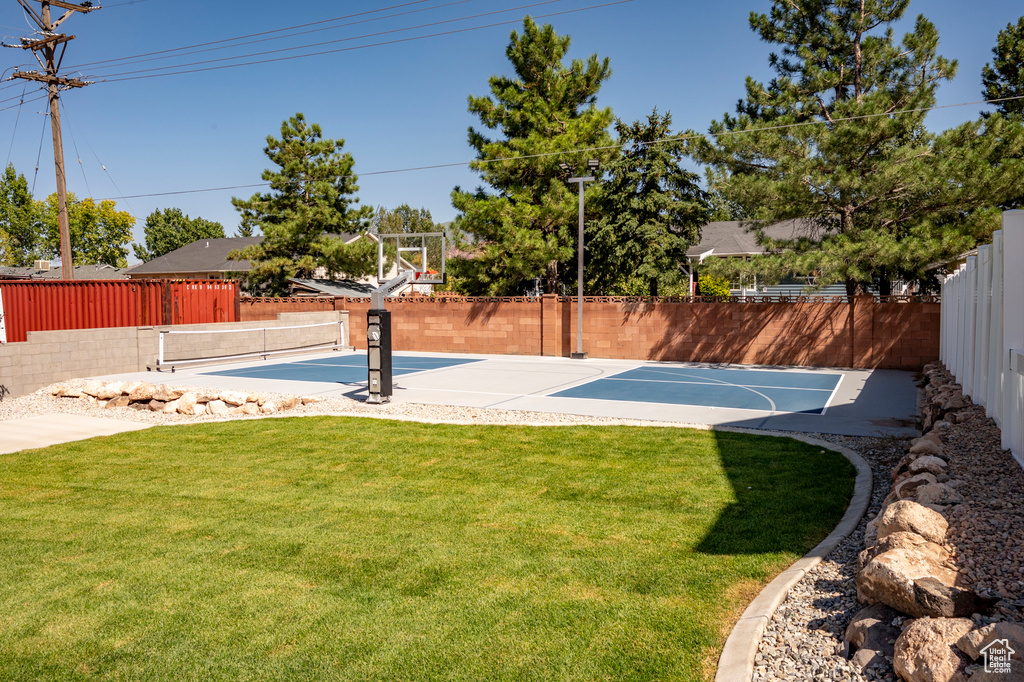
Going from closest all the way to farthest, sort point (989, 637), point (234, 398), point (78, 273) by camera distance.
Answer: point (989, 637) < point (234, 398) < point (78, 273)

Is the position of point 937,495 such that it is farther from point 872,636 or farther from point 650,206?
point 650,206

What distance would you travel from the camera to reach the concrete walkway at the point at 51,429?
1081 cm

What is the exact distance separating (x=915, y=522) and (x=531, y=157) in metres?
26.5

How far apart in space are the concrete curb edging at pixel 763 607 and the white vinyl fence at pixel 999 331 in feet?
4.79

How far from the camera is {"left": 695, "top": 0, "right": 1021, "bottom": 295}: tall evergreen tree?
18.2 metres

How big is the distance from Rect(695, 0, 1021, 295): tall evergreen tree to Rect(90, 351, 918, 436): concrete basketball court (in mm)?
3465

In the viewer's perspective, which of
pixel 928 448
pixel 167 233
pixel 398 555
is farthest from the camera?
pixel 167 233

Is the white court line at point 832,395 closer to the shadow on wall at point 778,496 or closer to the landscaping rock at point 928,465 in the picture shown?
the shadow on wall at point 778,496

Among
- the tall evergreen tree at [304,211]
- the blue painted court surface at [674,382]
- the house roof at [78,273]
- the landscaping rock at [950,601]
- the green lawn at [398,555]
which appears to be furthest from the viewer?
the house roof at [78,273]

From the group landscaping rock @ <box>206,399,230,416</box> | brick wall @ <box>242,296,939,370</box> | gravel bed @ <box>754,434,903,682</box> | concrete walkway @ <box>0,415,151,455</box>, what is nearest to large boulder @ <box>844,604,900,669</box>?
gravel bed @ <box>754,434,903,682</box>

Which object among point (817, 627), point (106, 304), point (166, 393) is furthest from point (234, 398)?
point (817, 627)

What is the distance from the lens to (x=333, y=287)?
36562mm

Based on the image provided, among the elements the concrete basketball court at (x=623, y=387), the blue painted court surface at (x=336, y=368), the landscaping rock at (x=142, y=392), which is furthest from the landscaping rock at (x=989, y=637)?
the blue painted court surface at (x=336, y=368)

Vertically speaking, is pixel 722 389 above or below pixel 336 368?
below
